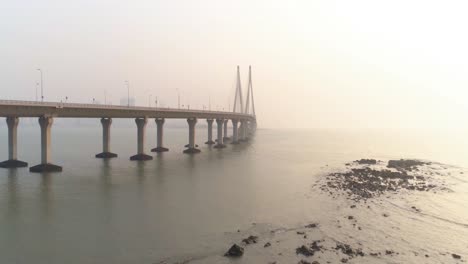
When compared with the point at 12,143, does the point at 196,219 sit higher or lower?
lower

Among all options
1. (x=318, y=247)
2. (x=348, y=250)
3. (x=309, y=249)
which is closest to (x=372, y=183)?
(x=348, y=250)

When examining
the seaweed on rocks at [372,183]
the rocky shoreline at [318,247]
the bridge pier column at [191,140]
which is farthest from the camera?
the bridge pier column at [191,140]

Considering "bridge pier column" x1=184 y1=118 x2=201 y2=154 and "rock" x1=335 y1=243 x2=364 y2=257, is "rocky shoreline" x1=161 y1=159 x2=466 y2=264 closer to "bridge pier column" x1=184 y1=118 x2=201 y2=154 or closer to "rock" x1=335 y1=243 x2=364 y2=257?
"rock" x1=335 y1=243 x2=364 y2=257

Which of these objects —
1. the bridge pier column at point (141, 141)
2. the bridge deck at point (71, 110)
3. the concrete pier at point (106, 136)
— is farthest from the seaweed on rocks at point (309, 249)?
the concrete pier at point (106, 136)

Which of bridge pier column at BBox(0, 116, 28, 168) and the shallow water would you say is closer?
the shallow water

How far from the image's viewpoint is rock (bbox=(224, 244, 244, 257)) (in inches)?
817

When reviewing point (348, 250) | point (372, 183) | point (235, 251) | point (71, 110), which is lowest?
point (372, 183)

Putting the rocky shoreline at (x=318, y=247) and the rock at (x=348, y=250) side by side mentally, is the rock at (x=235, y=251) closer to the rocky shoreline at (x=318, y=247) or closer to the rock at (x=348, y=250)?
the rocky shoreline at (x=318, y=247)

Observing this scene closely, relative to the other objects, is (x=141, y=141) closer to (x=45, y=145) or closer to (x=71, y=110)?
(x=71, y=110)

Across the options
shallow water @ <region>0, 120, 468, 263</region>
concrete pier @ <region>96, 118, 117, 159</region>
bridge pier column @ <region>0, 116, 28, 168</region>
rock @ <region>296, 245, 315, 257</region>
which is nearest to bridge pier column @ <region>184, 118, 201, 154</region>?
concrete pier @ <region>96, 118, 117, 159</region>

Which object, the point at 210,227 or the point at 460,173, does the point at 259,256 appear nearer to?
the point at 210,227

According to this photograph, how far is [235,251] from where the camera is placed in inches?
822

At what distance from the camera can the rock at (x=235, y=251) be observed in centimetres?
2075

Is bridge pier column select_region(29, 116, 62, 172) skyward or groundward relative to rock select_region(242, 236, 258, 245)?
skyward
